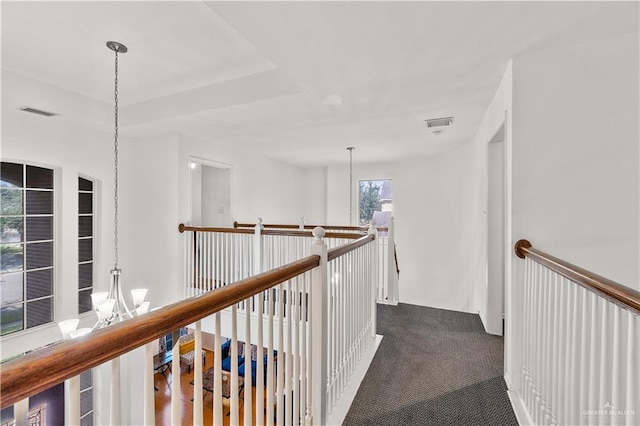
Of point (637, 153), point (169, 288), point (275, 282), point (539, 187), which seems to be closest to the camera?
point (275, 282)

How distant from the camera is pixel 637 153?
186cm

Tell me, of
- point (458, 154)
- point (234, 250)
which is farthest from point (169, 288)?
point (458, 154)

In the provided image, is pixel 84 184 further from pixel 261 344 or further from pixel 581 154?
pixel 581 154

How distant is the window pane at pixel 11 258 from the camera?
10.1ft

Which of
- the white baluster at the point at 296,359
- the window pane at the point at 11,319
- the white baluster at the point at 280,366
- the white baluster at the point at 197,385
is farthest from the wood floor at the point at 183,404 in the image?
the white baluster at the point at 197,385

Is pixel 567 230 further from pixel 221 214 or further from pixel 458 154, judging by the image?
pixel 221 214

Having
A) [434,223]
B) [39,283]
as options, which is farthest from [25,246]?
[434,223]

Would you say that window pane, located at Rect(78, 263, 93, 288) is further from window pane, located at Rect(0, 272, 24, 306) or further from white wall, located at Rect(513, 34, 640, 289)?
white wall, located at Rect(513, 34, 640, 289)

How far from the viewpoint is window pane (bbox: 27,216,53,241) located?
128 inches

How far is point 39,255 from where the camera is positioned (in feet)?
10.9

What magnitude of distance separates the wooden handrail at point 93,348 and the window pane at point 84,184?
392cm

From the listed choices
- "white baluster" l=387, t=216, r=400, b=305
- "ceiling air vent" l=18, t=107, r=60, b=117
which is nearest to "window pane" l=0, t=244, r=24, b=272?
"ceiling air vent" l=18, t=107, r=60, b=117

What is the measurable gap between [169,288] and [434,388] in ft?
11.2

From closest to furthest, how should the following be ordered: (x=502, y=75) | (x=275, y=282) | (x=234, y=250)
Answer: (x=275, y=282)
(x=502, y=75)
(x=234, y=250)
